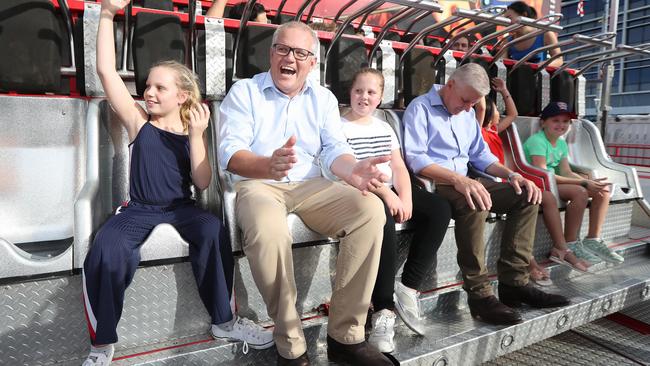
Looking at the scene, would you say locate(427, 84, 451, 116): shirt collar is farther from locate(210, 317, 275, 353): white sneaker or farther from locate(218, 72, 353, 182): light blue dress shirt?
locate(210, 317, 275, 353): white sneaker

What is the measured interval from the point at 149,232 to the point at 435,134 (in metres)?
1.39

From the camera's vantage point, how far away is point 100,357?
1346mm

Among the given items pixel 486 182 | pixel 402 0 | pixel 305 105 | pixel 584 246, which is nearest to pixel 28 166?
pixel 305 105

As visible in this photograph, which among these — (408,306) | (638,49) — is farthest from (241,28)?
(638,49)

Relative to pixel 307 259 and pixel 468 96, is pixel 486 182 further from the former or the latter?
pixel 307 259

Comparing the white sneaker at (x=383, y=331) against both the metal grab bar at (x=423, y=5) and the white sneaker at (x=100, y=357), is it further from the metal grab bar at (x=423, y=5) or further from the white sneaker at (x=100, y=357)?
the metal grab bar at (x=423, y=5)

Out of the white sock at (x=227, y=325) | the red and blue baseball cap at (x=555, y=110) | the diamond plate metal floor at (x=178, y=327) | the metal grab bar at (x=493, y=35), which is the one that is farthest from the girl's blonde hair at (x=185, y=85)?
the red and blue baseball cap at (x=555, y=110)

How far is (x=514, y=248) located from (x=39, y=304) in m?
1.79

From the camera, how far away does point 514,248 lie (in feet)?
6.71

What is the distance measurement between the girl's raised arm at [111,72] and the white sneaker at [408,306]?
1153 mm

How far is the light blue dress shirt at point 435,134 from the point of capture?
2211 mm

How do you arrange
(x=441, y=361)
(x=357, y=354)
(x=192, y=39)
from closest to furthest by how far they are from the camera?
(x=357, y=354) → (x=441, y=361) → (x=192, y=39)

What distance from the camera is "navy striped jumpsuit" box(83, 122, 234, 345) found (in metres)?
1.34

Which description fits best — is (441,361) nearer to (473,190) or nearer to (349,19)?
(473,190)
